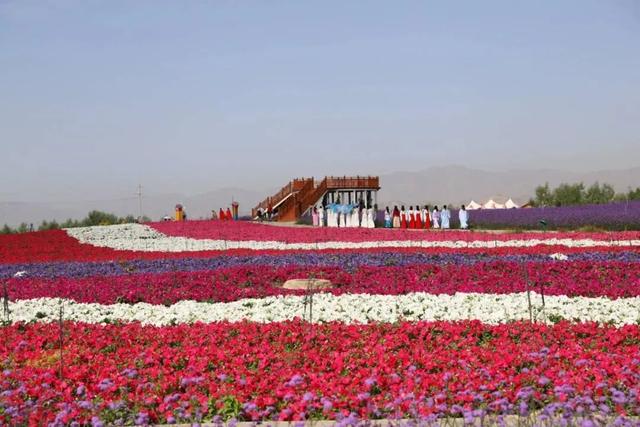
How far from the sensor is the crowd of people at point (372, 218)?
129ft

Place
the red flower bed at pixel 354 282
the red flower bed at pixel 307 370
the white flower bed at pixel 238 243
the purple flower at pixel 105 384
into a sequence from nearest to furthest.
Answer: the purple flower at pixel 105 384
the red flower bed at pixel 307 370
the red flower bed at pixel 354 282
the white flower bed at pixel 238 243

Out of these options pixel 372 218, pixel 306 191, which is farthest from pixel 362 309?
pixel 306 191

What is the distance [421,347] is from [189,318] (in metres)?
4.13

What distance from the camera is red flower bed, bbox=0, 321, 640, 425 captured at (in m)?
6.23

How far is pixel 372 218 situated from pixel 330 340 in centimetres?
3308

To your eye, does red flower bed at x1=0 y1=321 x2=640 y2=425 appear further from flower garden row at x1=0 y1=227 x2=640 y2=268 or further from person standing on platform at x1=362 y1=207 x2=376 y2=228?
person standing on platform at x1=362 y1=207 x2=376 y2=228

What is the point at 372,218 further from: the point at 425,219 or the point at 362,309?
the point at 362,309

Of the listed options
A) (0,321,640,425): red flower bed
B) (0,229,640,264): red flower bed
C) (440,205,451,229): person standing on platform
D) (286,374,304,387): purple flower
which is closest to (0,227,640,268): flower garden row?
(0,229,640,264): red flower bed

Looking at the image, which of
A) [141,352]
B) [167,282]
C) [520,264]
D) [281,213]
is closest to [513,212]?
[281,213]

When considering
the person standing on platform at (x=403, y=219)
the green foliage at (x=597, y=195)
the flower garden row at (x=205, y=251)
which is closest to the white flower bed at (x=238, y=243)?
the flower garden row at (x=205, y=251)

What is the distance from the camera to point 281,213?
48.2 m

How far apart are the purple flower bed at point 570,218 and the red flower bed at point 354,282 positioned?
15785mm

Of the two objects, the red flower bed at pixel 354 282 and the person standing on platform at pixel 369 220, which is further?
the person standing on platform at pixel 369 220

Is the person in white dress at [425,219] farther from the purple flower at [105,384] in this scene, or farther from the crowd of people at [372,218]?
the purple flower at [105,384]
